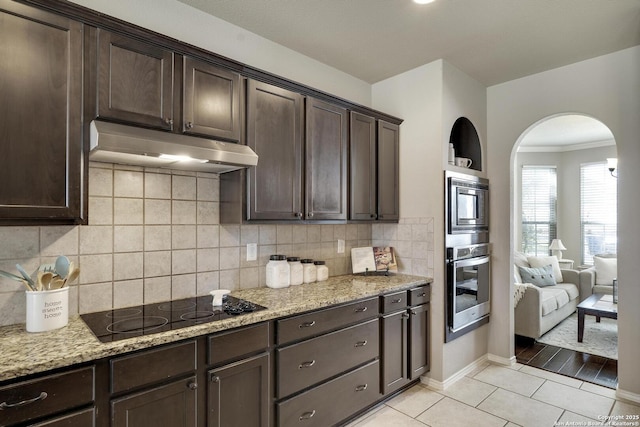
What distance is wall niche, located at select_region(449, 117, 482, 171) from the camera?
3.57 m

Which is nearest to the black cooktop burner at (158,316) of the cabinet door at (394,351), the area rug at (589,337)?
the cabinet door at (394,351)

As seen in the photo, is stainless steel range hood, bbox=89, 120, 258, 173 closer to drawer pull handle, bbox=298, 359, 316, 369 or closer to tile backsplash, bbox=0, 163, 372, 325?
tile backsplash, bbox=0, 163, 372, 325

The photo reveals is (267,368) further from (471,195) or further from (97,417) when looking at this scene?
(471,195)

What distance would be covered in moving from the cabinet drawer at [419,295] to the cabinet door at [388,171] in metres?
0.66

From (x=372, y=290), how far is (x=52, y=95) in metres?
2.14

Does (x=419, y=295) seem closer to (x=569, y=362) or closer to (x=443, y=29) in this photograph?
(x=569, y=362)

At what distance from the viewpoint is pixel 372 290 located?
101 inches

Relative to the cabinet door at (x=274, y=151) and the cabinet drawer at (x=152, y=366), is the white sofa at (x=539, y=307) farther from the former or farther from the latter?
the cabinet drawer at (x=152, y=366)

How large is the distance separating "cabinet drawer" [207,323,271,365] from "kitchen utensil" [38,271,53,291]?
76cm

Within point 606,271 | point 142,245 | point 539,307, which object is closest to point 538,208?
point 606,271

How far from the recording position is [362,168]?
3.01 meters

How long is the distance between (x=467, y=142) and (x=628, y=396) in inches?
98.0

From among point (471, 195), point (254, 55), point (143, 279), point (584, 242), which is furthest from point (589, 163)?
point (143, 279)

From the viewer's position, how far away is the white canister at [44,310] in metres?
1.56
